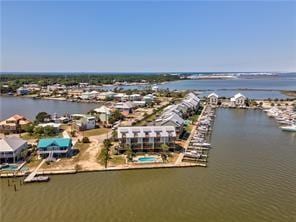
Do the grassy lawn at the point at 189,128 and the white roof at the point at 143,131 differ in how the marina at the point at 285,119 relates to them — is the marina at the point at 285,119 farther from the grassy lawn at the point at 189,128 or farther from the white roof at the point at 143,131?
the white roof at the point at 143,131

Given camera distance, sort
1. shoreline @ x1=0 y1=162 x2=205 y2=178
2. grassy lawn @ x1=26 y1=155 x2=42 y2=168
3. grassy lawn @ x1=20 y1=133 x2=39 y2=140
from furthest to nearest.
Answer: grassy lawn @ x1=20 y1=133 x2=39 y2=140 < grassy lawn @ x1=26 y1=155 x2=42 y2=168 < shoreline @ x1=0 y1=162 x2=205 y2=178

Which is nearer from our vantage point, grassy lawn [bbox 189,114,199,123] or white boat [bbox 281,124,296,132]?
white boat [bbox 281,124,296,132]

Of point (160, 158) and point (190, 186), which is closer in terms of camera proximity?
point (190, 186)

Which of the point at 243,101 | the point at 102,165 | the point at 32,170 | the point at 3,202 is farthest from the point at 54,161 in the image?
the point at 243,101

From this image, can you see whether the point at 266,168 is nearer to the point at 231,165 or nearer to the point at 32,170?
the point at 231,165

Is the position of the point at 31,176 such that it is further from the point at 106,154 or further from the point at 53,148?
the point at 106,154

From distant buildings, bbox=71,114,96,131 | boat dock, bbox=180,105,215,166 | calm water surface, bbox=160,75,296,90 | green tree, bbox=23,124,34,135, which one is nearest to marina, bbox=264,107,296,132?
boat dock, bbox=180,105,215,166

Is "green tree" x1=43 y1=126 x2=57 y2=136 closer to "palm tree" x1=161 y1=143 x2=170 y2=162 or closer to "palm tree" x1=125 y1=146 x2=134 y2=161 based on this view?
"palm tree" x1=125 y1=146 x2=134 y2=161

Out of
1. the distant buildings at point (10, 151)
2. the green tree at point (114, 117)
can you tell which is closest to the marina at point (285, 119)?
the green tree at point (114, 117)
